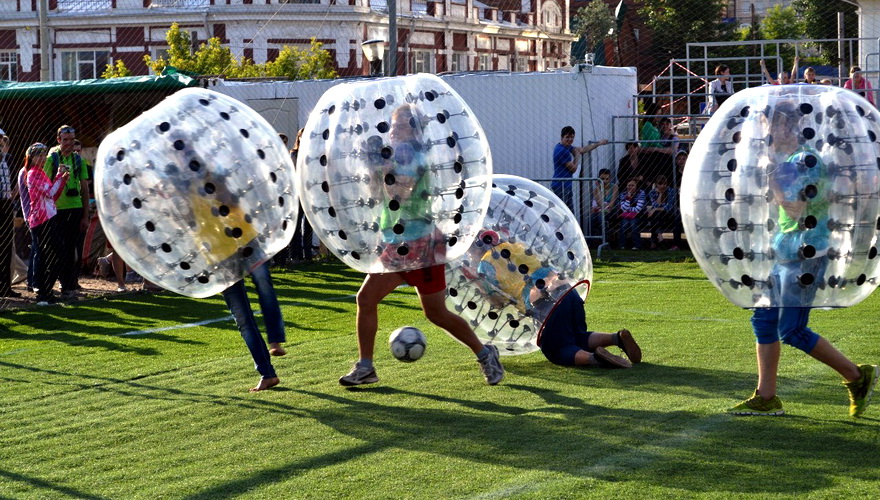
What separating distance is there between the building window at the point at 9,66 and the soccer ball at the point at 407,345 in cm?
2948

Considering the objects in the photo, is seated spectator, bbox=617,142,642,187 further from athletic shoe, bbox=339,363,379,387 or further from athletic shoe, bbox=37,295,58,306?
athletic shoe, bbox=339,363,379,387

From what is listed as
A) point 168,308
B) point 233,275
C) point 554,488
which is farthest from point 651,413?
point 168,308

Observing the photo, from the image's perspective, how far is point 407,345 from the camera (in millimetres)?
7871

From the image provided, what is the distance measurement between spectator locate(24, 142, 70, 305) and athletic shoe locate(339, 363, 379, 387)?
6716mm

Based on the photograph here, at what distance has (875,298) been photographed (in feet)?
37.4

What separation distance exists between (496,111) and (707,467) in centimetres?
1397

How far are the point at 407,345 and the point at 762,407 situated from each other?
2.43 m

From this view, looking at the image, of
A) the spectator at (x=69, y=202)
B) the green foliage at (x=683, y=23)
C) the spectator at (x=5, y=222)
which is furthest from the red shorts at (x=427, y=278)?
the green foliage at (x=683, y=23)

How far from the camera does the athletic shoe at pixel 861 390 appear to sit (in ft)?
21.1

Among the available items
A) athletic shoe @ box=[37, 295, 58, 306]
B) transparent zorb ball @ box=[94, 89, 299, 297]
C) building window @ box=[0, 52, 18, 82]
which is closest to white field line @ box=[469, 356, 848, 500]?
transparent zorb ball @ box=[94, 89, 299, 297]

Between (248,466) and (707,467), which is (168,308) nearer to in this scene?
(248,466)

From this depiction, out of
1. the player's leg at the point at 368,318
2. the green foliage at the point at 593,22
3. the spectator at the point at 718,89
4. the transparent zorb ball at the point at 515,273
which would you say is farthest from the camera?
the green foliage at the point at 593,22

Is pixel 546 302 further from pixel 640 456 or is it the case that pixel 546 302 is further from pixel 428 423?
pixel 640 456

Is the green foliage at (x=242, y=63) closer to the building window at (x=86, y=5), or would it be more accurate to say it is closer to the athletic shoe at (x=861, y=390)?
the building window at (x=86, y=5)
